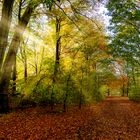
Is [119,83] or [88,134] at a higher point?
[119,83]

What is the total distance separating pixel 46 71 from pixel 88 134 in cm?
797

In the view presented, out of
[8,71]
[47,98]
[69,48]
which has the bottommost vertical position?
[47,98]

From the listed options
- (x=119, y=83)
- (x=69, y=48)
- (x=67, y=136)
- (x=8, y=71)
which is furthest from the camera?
(x=119, y=83)

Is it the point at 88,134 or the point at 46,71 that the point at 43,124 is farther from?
the point at 46,71

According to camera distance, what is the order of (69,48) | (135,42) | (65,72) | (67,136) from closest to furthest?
1. (67,136)
2. (65,72)
3. (69,48)
4. (135,42)

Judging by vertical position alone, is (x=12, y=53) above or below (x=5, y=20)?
below

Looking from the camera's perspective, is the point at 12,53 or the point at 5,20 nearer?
the point at 5,20

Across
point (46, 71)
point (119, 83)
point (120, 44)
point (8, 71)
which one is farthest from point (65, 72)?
point (119, 83)

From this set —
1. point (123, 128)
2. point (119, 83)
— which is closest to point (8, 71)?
point (123, 128)

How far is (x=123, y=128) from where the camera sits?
11.8 m

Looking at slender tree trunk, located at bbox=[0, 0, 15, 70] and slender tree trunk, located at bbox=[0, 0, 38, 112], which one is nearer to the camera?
slender tree trunk, located at bbox=[0, 0, 15, 70]

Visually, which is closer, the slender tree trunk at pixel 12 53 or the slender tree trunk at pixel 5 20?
the slender tree trunk at pixel 5 20

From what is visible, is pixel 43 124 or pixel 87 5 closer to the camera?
pixel 43 124

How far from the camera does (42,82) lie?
17.8 meters
